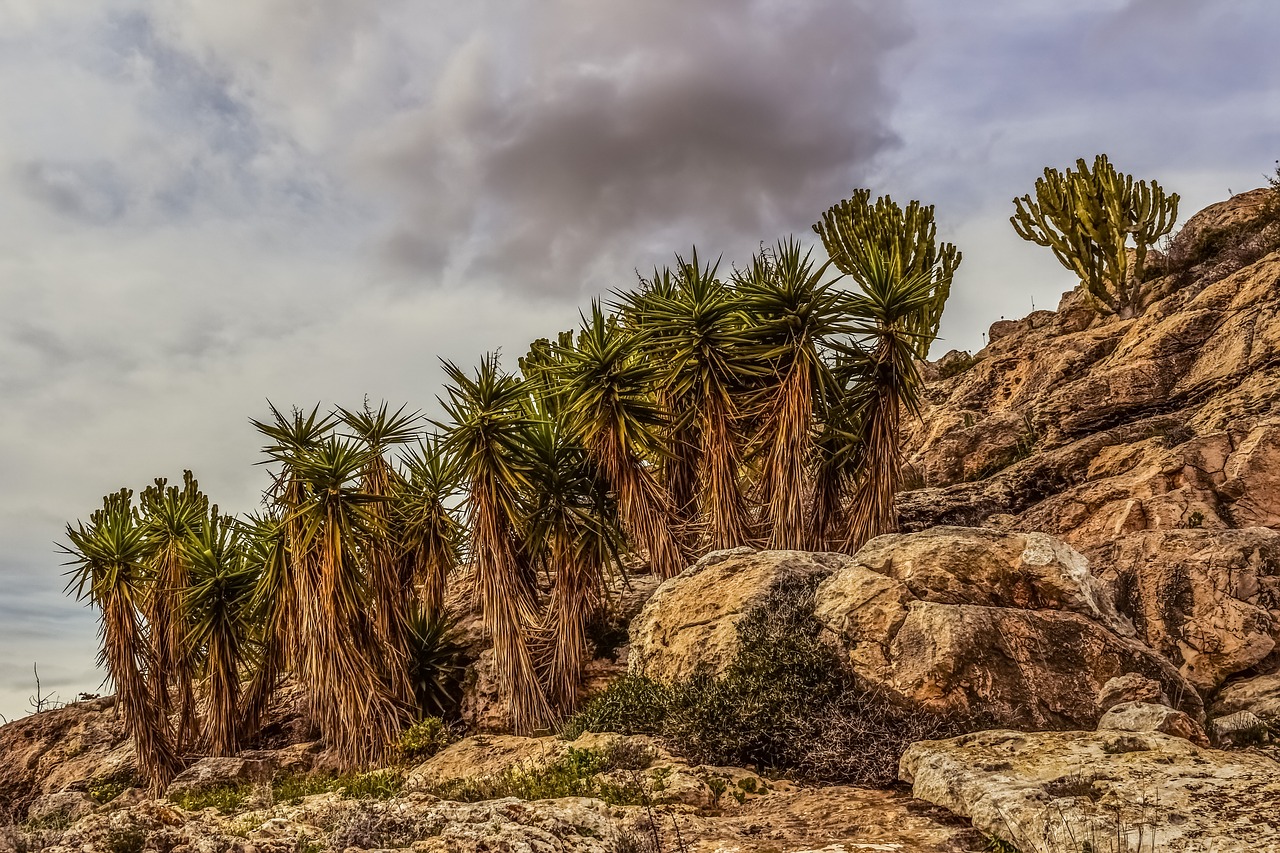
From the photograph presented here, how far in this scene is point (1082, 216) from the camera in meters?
23.8

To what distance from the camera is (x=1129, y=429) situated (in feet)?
50.8

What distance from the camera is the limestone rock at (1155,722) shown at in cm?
639

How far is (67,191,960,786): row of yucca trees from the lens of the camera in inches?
515

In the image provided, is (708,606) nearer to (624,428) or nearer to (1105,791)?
(624,428)

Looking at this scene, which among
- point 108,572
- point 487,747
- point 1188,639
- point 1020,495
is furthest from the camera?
point 108,572

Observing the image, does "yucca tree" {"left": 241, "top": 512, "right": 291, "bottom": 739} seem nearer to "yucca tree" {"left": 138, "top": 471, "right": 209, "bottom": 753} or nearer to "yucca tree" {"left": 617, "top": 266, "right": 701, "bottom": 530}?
"yucca tree" {"left": 138, "top": 471, "right": 209, "bottom": 753}

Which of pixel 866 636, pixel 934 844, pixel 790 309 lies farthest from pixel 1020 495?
pixel 934 844

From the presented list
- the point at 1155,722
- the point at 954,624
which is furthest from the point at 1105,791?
the point at 954,624

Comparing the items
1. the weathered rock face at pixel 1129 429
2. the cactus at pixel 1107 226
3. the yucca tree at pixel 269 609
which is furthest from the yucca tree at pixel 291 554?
the cactus at pixel 1107 226

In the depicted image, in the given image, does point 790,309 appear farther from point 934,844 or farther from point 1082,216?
point 1082,216

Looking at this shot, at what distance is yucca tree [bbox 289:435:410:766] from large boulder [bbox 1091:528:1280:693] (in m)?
9.58

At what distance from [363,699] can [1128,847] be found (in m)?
10.7

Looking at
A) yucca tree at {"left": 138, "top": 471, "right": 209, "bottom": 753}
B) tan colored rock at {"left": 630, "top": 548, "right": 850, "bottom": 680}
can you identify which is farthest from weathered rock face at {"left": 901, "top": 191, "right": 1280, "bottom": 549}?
yucca tree at {"left": 138, "top": 471, "right": 209, "bottom": 753}

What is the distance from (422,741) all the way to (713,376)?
635 cm
